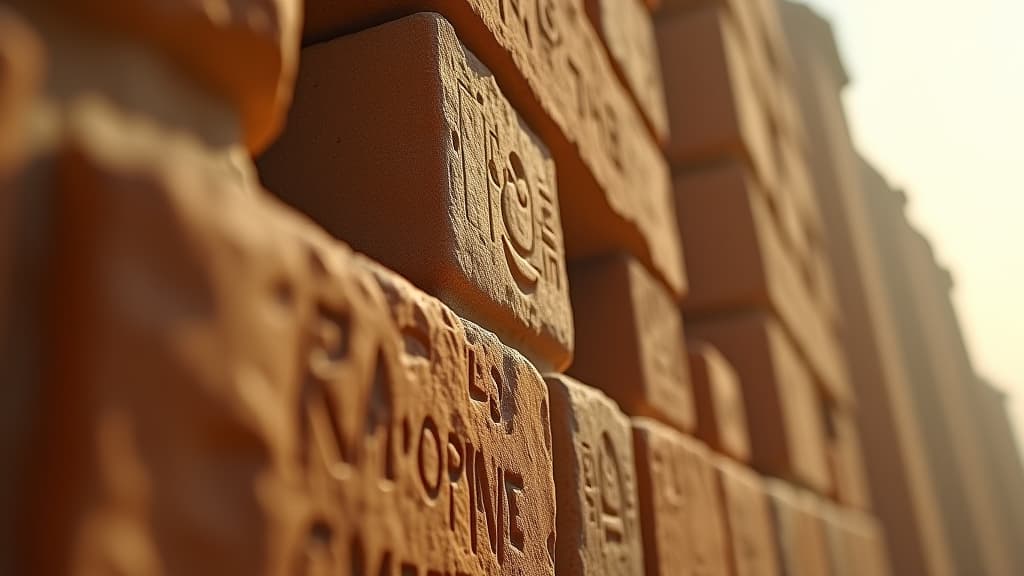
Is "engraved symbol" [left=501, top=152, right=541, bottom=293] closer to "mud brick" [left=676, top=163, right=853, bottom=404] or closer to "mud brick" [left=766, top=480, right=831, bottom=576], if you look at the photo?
"mud brick" [left=766, top=480, right=831, bottom=576]

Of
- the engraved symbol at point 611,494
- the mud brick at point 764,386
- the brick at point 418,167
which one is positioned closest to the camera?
the brick at point 418,167

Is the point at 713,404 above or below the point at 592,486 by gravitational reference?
above

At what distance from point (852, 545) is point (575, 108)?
1643 mm

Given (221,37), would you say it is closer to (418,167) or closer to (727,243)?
(418,167)

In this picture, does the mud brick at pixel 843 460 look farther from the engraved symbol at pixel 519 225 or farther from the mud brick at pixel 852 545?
the engraved symbol at pixel 519 225

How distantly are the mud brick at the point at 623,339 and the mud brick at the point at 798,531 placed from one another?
427 mm

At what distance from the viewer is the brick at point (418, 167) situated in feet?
1.97

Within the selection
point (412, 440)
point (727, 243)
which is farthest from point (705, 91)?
point (412, 440)

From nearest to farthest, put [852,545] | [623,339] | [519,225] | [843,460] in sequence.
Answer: [519,225], [623,339], [852,545], [843,460]

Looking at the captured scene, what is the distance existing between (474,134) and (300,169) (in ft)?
0.41

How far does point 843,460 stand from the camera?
2.46 metres

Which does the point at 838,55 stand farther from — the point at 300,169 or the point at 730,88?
the point at 300,169

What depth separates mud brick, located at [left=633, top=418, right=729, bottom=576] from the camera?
0.96 metres

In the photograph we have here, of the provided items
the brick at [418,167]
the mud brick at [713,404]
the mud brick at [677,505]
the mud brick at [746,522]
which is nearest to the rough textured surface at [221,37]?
the brick at [418,167]
